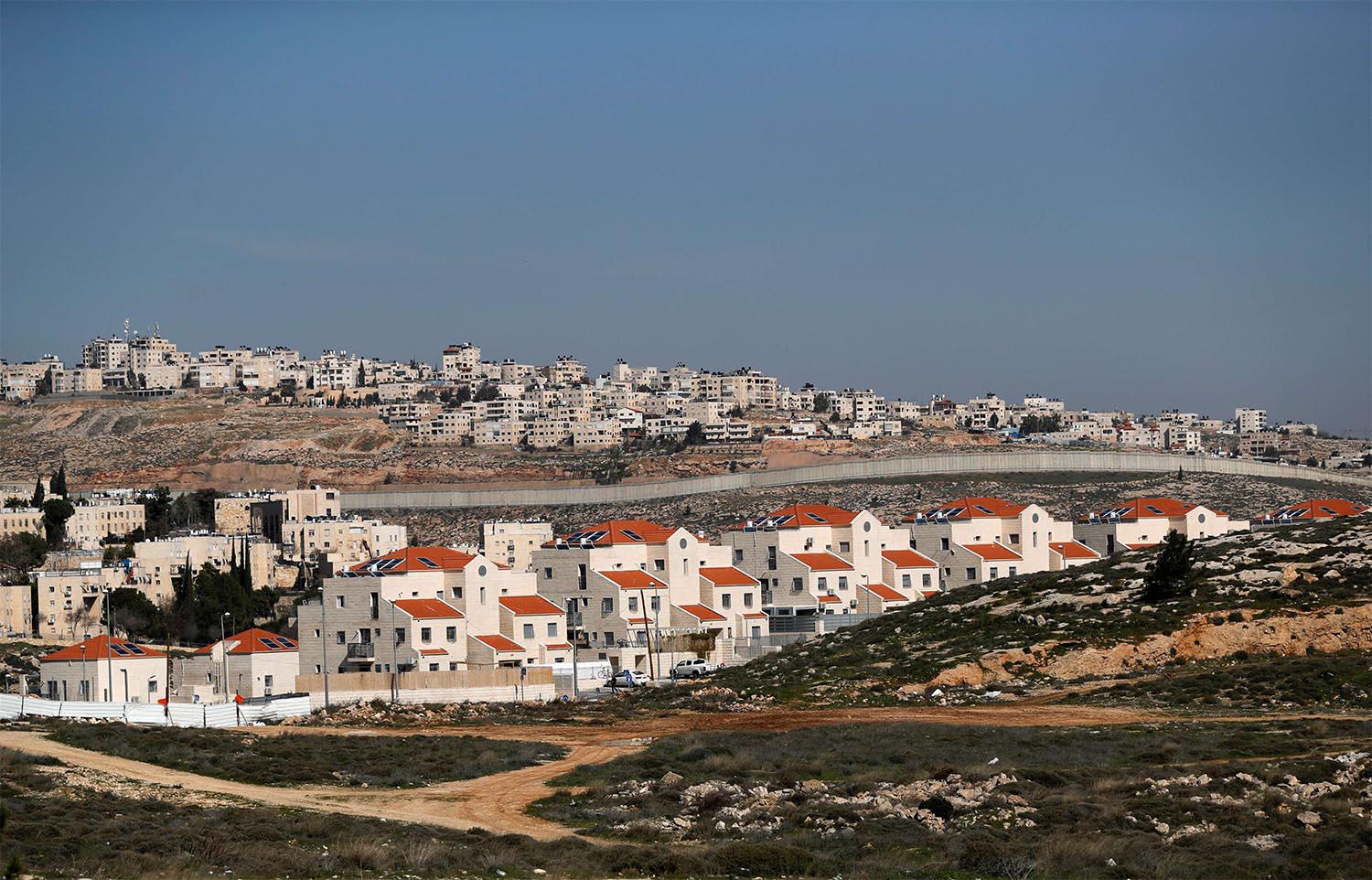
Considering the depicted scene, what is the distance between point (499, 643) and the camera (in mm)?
65188

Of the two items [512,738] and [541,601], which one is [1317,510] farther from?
[512,738]

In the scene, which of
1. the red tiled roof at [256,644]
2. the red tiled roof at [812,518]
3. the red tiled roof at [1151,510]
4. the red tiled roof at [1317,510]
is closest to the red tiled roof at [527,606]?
the red tiled roof at [256,644]

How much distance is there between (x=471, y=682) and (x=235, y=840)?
32036mm

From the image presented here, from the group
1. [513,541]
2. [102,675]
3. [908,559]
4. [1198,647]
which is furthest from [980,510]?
[513,541]

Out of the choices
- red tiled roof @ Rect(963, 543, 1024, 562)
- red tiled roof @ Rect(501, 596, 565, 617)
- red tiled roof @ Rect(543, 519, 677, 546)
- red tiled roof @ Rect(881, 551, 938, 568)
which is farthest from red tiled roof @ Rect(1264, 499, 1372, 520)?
red tiled roof @ Rect(501, 596, 565, 617)

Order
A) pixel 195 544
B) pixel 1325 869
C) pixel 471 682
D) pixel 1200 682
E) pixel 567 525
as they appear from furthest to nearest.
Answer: pixel 567 525
pixel 195 544
pixel 471 682
pixel 1200 682
pixel 1325 869

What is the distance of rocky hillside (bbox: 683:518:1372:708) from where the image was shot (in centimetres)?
4966

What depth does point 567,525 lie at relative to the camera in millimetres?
148125

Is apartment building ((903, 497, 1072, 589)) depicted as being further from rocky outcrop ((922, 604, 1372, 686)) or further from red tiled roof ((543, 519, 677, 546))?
rocky outcrop ((922, 604, 1372, 686))

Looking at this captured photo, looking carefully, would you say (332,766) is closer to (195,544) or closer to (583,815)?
(583,815)

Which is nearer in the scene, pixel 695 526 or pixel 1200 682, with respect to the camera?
pixel 1200 682

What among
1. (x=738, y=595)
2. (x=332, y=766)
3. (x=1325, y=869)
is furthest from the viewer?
(x=738, y=595)

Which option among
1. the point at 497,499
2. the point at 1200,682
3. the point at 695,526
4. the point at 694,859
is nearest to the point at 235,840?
the point at 694,859

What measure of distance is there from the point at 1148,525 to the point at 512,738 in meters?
47.4
